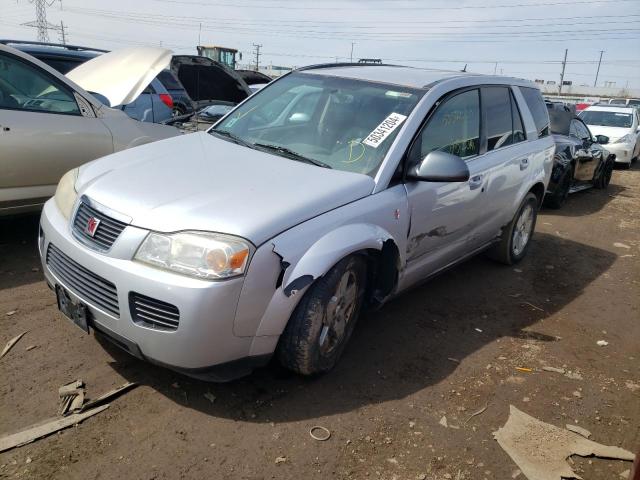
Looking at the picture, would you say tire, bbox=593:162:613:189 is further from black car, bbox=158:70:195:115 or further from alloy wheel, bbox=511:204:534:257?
black car, bbox=158:70:195:115

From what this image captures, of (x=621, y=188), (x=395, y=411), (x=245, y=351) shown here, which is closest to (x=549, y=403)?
(x=395, y=411)

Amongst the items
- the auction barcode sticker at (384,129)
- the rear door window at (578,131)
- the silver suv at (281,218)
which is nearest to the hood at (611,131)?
the rear door window at (578,131)

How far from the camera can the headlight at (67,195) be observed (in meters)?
3.02

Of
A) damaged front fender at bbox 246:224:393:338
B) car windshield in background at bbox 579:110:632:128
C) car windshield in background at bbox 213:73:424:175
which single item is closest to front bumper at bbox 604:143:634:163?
car windshield in background at bbox 579:110:632:128

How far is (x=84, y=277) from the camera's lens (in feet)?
8.86

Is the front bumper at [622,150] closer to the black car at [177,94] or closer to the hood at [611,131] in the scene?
the hood at [611,131]

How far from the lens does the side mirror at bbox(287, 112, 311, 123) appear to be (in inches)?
149

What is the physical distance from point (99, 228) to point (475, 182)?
2.73 meters

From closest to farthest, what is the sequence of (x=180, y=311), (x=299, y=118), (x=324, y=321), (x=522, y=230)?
(x=180, y=311)
(x=324, y=321)
(x=299, y=118)
(x=522, y=230)

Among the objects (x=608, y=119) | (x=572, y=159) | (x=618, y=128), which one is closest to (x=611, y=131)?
(x=618, y=128)

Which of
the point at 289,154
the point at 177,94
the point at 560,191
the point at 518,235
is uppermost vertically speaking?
the point at 289,154

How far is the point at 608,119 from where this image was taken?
14625mm

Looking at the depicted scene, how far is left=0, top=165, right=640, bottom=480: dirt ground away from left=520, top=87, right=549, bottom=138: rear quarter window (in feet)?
6.13

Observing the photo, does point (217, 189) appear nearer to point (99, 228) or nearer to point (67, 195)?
point (99, 228)
